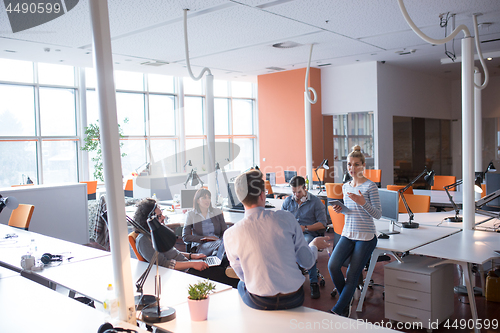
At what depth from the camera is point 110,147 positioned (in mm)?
2010

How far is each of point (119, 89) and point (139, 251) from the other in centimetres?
855

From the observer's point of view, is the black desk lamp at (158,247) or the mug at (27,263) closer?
the black desk lamp at (158,247)

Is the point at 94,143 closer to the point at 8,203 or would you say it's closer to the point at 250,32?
the point at 250,32

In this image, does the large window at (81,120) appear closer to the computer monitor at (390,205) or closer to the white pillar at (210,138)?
the white pillar at (210,138)

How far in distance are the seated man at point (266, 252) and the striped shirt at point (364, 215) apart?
47.8 inches

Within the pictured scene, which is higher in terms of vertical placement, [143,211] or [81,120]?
[81,120]

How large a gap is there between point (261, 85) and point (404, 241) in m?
7.61

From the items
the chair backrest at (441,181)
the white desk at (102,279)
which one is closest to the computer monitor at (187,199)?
the white desk at (102,279)

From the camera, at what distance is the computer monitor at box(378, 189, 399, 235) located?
388 cm

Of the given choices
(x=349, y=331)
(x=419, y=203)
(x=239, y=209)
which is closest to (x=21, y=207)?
(x=239, y=209)

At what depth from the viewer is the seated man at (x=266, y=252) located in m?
2.18

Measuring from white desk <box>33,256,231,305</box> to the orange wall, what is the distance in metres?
7.21

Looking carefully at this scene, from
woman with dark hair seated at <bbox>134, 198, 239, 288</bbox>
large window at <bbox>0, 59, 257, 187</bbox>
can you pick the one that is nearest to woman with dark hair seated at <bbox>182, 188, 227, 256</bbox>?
woman with dark hair seated at <bbox>134, 198, 239, 288</bbox>

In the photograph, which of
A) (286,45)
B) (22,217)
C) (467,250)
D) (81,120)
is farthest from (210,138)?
(81,120)
